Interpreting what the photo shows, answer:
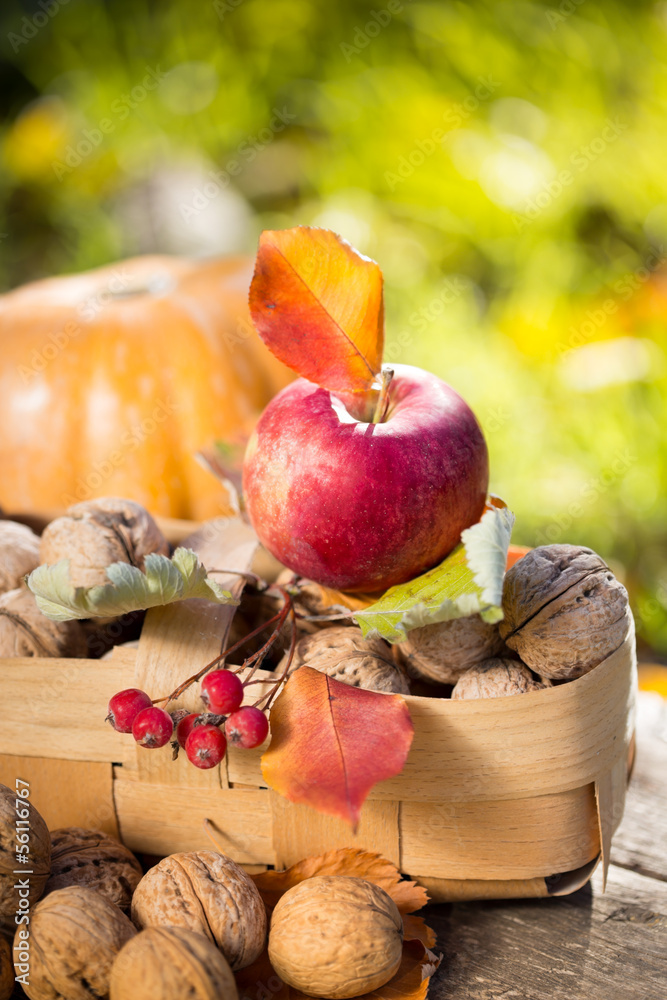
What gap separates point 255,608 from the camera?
84 centimetres

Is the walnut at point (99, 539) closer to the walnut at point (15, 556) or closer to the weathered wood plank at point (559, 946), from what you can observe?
the walnut at point (15, 556)

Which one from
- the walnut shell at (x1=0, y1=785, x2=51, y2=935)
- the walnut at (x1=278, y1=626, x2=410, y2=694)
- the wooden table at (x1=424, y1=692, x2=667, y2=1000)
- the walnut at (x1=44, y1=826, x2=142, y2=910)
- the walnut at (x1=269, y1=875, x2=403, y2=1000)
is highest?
the walnut at (x1=278, y1=626, x2=410, y2=694)

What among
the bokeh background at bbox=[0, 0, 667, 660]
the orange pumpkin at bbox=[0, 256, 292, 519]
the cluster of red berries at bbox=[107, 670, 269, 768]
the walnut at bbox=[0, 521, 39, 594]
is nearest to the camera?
the cluster of red berries at bbox=[107, 670, 269, 768]

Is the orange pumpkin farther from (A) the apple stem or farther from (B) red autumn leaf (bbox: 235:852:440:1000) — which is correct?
(B) red autumn leaf (bbox: 235:852:440:1000)

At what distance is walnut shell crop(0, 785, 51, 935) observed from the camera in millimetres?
594

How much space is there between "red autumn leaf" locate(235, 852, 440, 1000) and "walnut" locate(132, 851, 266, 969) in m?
0.03

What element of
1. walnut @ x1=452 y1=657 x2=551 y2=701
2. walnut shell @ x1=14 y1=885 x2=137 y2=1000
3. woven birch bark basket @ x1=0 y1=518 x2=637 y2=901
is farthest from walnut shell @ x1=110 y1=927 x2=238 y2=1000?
walnut @ x1=452 y1=657 x2=551 y2=701

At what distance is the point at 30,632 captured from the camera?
76cm

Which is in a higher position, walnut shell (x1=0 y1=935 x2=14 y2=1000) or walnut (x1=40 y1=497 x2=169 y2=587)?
walnut (x1=40 y1=497 x2=169 y2=587)

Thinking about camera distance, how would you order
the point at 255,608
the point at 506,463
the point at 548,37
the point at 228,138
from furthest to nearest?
1. the point at 228,138
2. the point at 548,37
3. the point at 506,463
4. the point at 255,608

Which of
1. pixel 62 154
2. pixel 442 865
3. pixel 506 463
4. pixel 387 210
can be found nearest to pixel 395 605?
pixel 442 865

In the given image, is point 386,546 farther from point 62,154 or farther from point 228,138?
point 62,154

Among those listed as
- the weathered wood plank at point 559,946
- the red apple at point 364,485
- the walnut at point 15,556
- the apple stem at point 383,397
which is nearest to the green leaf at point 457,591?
the red apple at point 364,485

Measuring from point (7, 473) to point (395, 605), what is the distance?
958 mm
